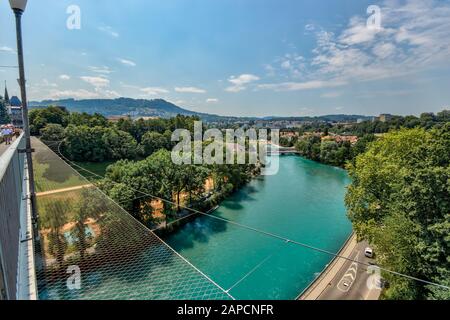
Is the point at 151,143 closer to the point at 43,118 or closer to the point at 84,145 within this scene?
the point at 84,145

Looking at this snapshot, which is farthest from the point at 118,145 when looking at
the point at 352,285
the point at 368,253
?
the point at 352,285

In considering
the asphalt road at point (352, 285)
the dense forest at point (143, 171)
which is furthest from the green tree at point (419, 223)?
the dense forest at point (143, 171)

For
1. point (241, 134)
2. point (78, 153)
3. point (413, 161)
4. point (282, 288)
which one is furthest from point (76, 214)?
point (241, 134)

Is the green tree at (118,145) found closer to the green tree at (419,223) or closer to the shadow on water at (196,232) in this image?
the shadow on water at (196,232)

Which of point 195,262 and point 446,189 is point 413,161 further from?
point 195,262

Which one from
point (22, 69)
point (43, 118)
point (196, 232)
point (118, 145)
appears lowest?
point (196, 232)

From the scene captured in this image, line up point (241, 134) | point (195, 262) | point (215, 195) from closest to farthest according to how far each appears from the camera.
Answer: point (195, 262) → point (215, 195) → point (241, 134)
